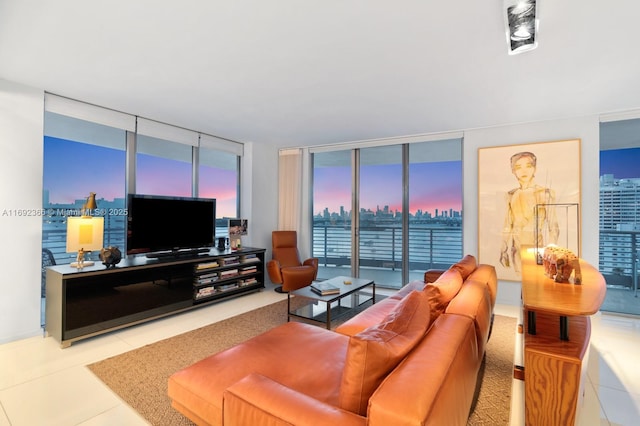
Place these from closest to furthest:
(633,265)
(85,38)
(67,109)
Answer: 1. (85,38)
2. (67,109)
3. (633,265)

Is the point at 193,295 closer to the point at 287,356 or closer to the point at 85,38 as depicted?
the point at 287,356

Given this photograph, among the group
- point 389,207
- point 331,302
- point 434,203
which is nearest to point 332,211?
point 389,207

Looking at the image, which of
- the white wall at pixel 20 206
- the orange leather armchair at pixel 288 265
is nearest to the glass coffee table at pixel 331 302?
the orange leather armchair at pixel 288 265

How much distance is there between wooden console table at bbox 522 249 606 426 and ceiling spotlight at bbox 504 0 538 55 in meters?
1.64

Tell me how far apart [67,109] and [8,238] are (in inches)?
58.3

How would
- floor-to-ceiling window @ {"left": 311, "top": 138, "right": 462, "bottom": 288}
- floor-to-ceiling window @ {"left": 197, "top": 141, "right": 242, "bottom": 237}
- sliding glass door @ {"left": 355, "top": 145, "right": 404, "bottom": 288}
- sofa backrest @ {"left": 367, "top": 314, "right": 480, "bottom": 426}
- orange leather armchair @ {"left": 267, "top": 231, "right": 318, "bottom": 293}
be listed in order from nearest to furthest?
sofa backrest @ {"left": 367, "top": 314, "right": 480, "bottom": 426} < orange leather armchair @ {"left": 267, "top": 231, "right": 318, "bottom": 293} < floor-to-ceiling window @ {"left": 197, "top": 141, "right": 242, "bottom": 237} < floor-to-ceiling window @ {"left": 311, "top": 138, "right": 462, "bottom": 288} < sliding glass door @ {"left": 355, "top": 145, "right": 404, "bottom": 288}

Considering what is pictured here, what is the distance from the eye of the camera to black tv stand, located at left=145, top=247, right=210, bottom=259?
13.2 ft

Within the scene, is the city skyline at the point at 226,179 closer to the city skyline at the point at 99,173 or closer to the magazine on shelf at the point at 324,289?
the city skyline at the point at 99,173

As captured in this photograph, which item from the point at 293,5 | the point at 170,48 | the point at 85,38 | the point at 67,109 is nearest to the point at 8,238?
the point at 67,109

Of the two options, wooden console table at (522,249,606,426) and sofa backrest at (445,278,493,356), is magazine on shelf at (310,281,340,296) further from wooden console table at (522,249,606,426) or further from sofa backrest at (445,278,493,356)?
wooden console table at (522,249,606,426)

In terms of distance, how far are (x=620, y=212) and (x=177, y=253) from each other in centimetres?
599

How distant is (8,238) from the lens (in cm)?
303

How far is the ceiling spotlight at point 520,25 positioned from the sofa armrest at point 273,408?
7.61 ft

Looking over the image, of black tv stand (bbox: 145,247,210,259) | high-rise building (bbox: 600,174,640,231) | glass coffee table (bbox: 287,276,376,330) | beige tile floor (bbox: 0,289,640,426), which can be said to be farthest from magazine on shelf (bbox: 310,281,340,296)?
high-rise building (bbox: 600,174,640,231)
